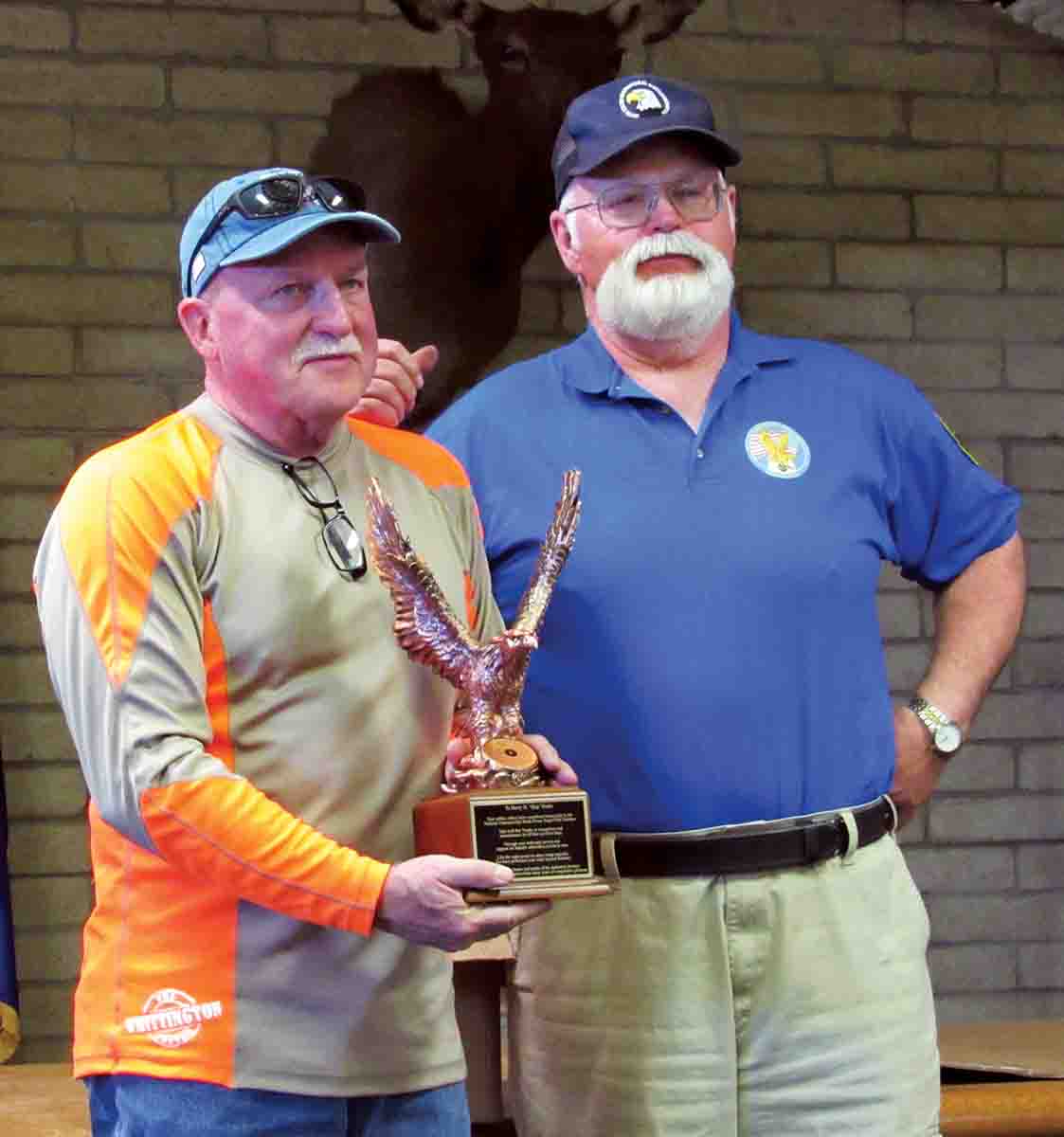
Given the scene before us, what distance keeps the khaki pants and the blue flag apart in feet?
5.76

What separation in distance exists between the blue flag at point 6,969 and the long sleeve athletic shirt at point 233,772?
82.1 inches

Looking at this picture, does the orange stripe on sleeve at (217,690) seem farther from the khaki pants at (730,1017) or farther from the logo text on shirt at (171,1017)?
the khaki pants at (730,1017)

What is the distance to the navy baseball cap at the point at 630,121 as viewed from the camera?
7.48ft

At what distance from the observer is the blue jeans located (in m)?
1.57

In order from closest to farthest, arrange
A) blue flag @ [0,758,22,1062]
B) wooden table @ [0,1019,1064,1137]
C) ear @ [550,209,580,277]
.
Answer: ear @ [550,209,580,277] → wooden table @ [0,1019,1064,1137] → blue flag @ [0,758,22,1062]

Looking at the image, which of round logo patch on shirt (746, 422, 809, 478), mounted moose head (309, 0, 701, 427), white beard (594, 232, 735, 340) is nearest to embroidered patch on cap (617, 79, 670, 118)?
white beard (594, 232, 735, 340)

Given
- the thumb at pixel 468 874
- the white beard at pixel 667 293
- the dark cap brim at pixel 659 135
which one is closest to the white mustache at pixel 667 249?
the white beard at pixel 667 293

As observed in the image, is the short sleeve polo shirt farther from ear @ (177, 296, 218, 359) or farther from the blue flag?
the blue flag

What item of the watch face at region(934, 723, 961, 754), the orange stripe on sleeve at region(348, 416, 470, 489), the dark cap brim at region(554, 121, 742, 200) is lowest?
the watch face at region(934, 723, 961, 754)

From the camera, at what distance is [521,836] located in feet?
5.43

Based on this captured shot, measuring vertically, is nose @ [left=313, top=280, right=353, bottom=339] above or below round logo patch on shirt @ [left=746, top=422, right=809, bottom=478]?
above

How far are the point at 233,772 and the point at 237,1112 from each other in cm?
27

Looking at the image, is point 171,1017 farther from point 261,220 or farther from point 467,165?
point 467,165

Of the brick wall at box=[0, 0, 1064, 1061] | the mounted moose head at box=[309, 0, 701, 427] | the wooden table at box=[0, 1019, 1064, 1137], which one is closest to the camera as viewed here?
the wooden table at box=[0, 1019, 1064, 1137]
